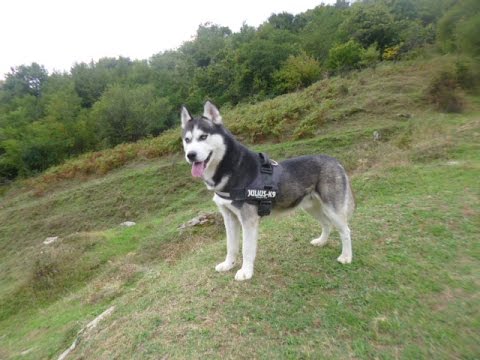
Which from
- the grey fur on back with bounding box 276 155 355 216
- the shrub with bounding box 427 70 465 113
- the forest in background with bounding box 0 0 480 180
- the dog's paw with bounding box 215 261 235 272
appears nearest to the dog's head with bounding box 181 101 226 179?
the grey fur on back with bounding box 276 155 355 216

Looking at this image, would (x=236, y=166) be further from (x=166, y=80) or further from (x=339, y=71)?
(x=166, y=80)

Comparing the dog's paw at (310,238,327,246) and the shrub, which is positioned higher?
the shrub

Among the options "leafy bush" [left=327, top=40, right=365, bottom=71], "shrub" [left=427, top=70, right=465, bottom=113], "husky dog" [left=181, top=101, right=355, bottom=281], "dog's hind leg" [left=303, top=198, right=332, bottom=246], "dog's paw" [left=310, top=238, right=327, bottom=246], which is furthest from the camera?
"leafy bush" [left=327, top=40, right=365, bottom=71]

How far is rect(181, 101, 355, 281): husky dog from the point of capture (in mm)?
5102

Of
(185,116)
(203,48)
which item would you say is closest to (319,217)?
(185,116)

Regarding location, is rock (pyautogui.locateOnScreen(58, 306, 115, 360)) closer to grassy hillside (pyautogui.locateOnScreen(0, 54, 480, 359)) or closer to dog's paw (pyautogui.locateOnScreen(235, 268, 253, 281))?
grassy hillside (pyautogui.locateOnScreen(0, 54, 480, 359))

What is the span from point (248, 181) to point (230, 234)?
41.5 inches

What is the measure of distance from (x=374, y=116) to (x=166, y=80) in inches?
1815

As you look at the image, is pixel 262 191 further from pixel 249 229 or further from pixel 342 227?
pixel 342 227

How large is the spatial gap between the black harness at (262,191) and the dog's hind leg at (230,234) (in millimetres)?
439

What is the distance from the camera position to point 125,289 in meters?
8.82

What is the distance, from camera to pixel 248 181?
211 inches

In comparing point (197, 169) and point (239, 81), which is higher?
point (197, 169)

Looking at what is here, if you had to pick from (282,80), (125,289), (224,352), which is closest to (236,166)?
(224,352)
